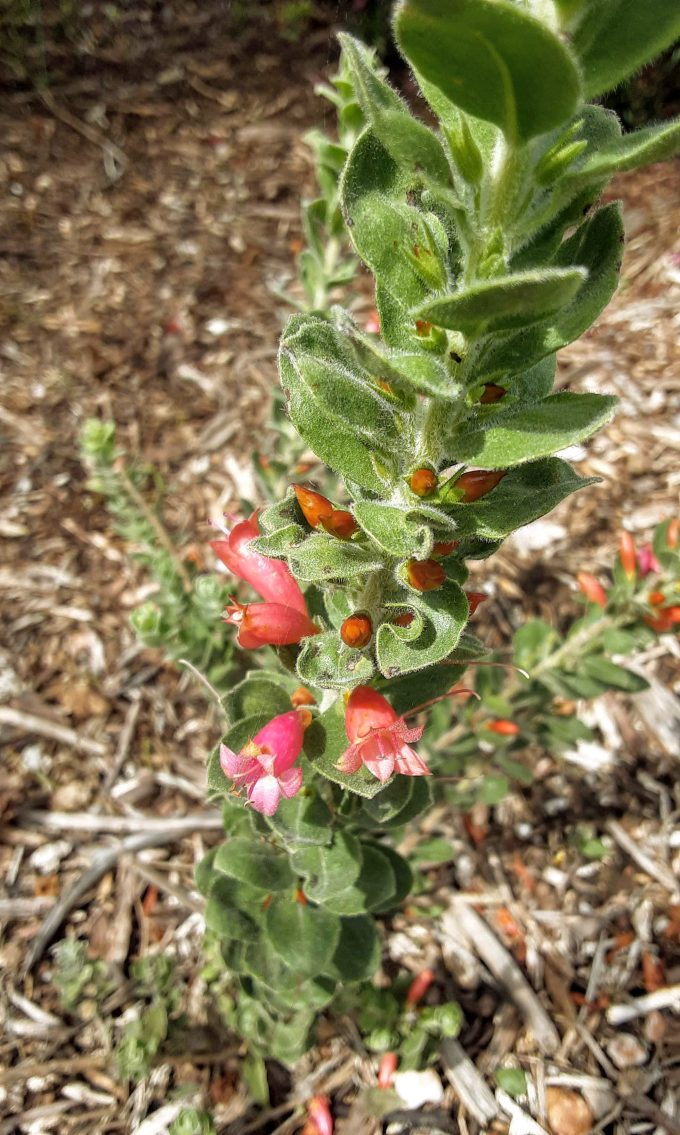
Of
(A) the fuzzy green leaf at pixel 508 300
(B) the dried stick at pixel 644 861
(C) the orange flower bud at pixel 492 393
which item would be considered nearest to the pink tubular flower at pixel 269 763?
(C) the orange flower bud at pixel 492 393

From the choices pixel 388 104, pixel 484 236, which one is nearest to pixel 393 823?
pixel 484 236

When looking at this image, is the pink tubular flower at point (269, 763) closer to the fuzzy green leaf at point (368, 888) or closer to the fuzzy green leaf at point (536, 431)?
the fuzzy green leaf at point (368, 888)

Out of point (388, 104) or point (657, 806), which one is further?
point (657, 806)

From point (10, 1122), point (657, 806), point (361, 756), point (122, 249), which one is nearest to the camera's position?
point (361, 756)

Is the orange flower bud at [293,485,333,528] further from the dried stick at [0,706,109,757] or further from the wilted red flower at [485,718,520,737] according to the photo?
the dried stick at [0,706,109,757]

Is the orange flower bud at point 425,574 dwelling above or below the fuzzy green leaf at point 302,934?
above

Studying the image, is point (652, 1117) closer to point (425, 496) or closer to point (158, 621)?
point (158, 621)

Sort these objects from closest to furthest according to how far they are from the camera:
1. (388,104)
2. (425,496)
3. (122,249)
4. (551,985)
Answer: (388,104) < (425,496) < (551,985) < (122,249)

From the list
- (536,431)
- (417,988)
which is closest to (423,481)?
(536,431)
